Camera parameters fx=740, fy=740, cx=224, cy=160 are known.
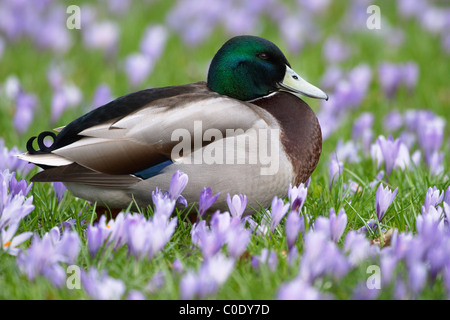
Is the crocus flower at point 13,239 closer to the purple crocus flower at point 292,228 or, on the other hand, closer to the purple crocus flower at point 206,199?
the purple crocus flower at point 206,199

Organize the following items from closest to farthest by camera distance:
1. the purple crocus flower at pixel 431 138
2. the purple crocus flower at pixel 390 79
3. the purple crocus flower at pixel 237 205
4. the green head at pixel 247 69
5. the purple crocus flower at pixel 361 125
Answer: the purple crocus flower at pixel 237 205, the green head at pixel 247 69, the purple crocus flower at pixel 431 138, the purple crocus flower at pixel 361 125, the purple crocus flower at pixel 390 79

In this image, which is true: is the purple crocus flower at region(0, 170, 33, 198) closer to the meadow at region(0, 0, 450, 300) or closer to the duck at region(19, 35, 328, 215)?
the meadow at region(0, 0, 450, 300)

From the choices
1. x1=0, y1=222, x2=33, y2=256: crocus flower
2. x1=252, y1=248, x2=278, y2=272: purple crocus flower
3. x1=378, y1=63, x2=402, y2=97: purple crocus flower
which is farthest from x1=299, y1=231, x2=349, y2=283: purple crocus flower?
x1=378, y1=63, x2=402, y2=97: purple crocus flower

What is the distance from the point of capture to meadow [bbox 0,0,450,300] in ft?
9.23

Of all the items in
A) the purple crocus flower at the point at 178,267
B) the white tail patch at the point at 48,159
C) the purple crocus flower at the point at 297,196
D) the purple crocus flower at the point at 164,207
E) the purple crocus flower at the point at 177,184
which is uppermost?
the white tail patch at the point at 48,159

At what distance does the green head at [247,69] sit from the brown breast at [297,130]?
0.07 meters

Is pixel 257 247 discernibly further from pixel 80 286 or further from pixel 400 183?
pixel 400 183

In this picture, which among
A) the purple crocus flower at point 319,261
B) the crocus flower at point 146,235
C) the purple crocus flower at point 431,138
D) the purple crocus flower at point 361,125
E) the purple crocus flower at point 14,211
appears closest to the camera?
the purple crocus flower at point 319,261

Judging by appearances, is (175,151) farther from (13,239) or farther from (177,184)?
(13,239)

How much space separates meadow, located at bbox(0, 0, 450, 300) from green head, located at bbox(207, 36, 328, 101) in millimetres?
584

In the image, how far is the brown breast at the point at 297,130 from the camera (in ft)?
11.7

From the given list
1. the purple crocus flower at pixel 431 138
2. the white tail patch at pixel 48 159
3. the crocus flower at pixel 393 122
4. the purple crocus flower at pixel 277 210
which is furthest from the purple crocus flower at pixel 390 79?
the white tail patch at pixel 48 159

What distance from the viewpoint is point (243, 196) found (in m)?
3.40

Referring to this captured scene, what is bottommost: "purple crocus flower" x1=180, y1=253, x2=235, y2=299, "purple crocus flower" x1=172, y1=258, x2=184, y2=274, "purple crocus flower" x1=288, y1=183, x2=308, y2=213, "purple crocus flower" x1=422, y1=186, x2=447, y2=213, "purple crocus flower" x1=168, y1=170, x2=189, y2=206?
"purple crocus flower" x1=172, y1=258, x2=184, y2=274
